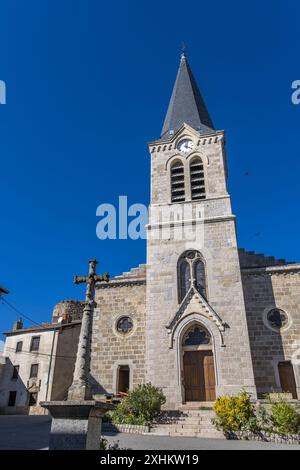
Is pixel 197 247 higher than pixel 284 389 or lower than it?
higher

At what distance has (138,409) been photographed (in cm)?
1191

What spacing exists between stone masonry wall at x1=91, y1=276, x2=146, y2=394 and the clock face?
26.0ft

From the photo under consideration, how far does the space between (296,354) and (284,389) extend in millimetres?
1536

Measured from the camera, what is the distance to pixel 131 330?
667 inches

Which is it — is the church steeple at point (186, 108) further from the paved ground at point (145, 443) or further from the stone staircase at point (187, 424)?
the paved ground at point (145, 443)

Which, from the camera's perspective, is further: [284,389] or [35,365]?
[35,365]

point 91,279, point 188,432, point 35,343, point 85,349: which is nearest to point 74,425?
point 85,349

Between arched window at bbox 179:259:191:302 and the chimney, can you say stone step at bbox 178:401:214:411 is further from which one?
the chimney

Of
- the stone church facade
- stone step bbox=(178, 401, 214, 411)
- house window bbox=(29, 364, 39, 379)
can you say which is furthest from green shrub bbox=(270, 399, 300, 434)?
house window bbox=(29, 364, 39, 379)

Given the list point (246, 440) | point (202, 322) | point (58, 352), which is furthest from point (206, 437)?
point (58, 352)

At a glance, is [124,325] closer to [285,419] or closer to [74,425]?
[285,419]

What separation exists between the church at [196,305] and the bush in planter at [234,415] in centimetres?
262

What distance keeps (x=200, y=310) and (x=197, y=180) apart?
24.3 ft
